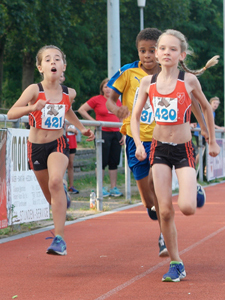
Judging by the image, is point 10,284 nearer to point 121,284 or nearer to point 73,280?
point 73,280

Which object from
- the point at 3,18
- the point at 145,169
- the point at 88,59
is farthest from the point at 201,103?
the point at 88,59

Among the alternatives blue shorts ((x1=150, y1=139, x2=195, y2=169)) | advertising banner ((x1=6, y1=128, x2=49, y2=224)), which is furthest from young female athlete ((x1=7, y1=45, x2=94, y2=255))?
advertising banner ((x1=6, y1=128, x2=49, y2=224))

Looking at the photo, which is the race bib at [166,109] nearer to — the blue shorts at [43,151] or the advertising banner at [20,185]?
the blue shorts at [43,151]

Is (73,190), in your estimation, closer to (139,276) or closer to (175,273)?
(139,276)

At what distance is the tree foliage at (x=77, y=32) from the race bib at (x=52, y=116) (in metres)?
15.4

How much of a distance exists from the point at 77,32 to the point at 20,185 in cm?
2410

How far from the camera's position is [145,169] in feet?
19.4

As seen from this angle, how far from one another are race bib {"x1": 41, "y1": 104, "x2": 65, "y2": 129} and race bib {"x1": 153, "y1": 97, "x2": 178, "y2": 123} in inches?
44.8

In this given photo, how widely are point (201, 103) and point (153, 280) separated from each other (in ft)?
5.13

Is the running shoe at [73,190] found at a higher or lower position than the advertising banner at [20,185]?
lower

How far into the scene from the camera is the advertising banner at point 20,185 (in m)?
7.19

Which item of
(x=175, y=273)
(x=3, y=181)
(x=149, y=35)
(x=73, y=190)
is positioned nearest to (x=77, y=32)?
(x=73, y=190)

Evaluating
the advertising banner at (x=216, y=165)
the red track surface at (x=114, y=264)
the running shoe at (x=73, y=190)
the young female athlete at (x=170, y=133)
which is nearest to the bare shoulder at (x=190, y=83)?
the young female athlete at (x=170, y=133)

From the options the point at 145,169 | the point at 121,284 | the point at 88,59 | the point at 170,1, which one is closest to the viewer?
the point at 121,284
